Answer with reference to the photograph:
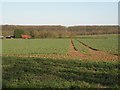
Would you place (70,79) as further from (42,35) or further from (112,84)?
(42,35)

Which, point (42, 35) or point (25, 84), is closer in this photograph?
point (25, 84)

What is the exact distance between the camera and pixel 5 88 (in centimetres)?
869

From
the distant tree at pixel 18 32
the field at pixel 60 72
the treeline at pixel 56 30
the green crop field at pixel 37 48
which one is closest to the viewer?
the field at pixel 60 72

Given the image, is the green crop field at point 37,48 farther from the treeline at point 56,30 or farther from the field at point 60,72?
the treeline at point 56,30

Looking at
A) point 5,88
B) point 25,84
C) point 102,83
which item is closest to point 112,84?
point 102,83

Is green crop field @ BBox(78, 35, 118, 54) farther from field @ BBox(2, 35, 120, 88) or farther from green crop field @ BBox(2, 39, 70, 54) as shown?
field @ BBox(2, 35, 120, 88)

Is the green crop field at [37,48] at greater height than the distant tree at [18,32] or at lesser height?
lesser

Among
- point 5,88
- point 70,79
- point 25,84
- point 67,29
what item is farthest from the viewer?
point 67,29

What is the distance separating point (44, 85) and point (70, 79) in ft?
5.32

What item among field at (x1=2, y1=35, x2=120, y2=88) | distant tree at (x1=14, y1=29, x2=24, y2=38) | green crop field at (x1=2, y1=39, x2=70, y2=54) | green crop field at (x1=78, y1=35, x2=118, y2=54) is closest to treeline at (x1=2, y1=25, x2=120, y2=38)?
distant tree at (x1=14, y1=29, x2=24, y2=38)

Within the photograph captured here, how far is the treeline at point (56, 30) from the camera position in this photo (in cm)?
11500

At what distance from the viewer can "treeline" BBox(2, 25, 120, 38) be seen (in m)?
115

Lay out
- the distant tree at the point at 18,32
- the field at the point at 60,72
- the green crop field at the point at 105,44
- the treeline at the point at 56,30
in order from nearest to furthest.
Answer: the field at the point at 60,72
the green crop field at the point at 105,44
the distant tree at the point at 18,32
the treeline at the point at 56,30

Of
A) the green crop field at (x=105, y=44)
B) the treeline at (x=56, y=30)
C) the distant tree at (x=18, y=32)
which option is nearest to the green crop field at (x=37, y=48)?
the green crop field at (x=105, y=44)
